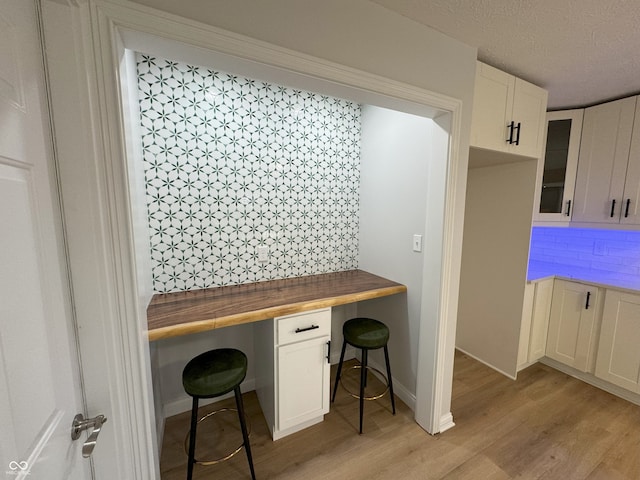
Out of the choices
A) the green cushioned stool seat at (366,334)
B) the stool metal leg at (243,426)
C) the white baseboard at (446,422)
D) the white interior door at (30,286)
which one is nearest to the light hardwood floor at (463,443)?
the white baseboard at (446,422)

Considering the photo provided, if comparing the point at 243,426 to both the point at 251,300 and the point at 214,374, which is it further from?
the point at 251,300

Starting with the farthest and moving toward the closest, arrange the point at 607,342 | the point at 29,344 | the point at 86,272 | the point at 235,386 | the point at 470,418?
the point at 607,342 < the point at 470,418 < the point at 235,386 < the point at 86,272 < the point at 29,344

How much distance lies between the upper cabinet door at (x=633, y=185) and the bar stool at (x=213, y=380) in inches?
123

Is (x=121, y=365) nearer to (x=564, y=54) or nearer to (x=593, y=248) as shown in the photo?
(x=564, y=54)

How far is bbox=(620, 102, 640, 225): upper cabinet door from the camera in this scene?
208cm

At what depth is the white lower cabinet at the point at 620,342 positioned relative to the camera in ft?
6.66

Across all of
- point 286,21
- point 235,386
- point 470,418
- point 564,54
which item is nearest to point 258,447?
point 235,386

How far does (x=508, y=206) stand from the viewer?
2332 millimetres

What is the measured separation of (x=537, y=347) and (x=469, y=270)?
0.93 meters

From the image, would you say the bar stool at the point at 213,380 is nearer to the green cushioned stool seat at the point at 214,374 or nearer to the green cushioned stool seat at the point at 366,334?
the green cushioned stool seat at the point at 214,374

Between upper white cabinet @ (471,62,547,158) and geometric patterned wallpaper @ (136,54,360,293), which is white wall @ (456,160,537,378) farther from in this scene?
geometric patterned wallpaper @ (136,54,360,293)

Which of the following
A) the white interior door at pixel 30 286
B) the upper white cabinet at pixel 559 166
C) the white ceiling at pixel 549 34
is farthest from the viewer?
the upper white cabinet at pixel 559 166

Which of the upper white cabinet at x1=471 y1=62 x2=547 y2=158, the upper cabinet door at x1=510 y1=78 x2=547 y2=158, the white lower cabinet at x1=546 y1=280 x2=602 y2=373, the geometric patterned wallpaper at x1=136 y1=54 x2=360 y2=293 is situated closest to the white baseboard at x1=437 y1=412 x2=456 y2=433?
the geometric patterned wallpaper at x1=136 y1=54 x2=360 y2=293

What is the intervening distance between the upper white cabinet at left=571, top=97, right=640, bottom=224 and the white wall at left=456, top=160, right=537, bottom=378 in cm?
67
